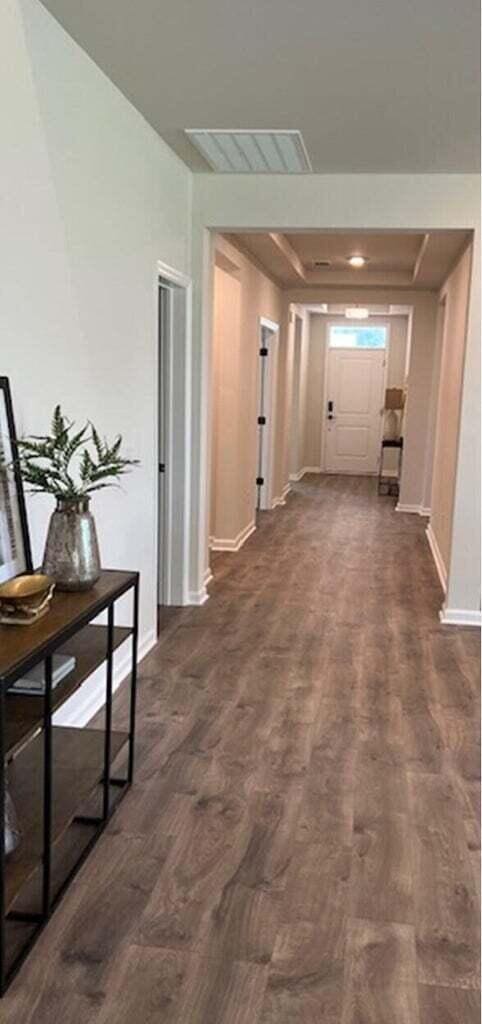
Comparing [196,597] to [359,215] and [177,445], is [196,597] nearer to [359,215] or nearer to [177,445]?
[177,445]

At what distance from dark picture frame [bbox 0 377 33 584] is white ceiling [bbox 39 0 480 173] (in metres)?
1.34

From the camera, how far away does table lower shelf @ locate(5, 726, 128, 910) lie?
6.14 feet

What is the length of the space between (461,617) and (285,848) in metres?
2.66

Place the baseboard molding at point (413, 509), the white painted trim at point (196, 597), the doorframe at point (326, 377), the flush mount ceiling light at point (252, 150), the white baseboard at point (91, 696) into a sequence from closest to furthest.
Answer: the white baseboard at point (91, 696), the flush mount ceiling light at point (252, 150), the white painted trim at point (196, 597), the baseboard molding at point (413, 509), the doorframe at point (326, 377)

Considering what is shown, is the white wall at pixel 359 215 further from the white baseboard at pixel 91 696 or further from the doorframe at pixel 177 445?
the white baseboard at pixel 91 696

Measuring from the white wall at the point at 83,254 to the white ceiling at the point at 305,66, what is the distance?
173 millimetres

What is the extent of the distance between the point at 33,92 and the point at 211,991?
2.57m

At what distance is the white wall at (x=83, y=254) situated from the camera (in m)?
2.38

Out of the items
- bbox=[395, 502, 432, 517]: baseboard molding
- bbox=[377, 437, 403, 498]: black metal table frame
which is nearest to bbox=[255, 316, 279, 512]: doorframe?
bbox=[395, 502, 432, 517]: baseboard molding

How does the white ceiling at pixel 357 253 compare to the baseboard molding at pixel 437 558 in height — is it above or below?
above

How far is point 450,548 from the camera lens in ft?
15.8

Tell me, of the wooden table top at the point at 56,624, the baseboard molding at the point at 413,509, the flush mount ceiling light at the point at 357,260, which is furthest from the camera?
the baseboard molding at the point at 413,509

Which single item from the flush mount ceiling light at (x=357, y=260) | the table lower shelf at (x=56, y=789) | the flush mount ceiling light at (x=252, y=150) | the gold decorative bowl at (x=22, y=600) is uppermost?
the flush mount ceiling light at (x=252, y=150)

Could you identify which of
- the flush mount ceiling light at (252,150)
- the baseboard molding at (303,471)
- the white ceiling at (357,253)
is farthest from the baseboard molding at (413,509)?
the flush mount ceiling light at (252,150)
